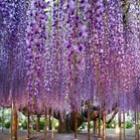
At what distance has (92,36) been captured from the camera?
5.98m

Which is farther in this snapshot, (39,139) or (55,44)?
(39,139)

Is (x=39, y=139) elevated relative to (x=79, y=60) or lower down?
lower down

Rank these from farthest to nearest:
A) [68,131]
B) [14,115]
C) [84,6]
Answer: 1. [68,131]
2. [14,115]
3. [84,6]

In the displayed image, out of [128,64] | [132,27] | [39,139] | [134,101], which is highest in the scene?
[132,27]

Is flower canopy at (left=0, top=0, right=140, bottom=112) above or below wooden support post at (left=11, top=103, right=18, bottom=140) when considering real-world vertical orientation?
above

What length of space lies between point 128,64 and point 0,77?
2720 millimetres

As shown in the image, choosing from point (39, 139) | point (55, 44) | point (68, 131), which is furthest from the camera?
point (68, 131)

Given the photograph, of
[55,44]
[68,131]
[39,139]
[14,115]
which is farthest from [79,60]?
[68,131]

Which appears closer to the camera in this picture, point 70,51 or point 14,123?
point 70,51

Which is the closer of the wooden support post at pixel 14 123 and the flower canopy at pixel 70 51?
the flower canopy at pixel 70 51

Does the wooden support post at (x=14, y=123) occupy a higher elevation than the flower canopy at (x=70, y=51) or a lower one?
lower

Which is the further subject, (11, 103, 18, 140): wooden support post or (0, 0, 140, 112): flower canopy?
(11, 103, 18, 140): wooden support post

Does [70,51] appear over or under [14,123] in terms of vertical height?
over

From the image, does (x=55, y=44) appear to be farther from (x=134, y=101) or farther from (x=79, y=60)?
(x=134, y=101)
